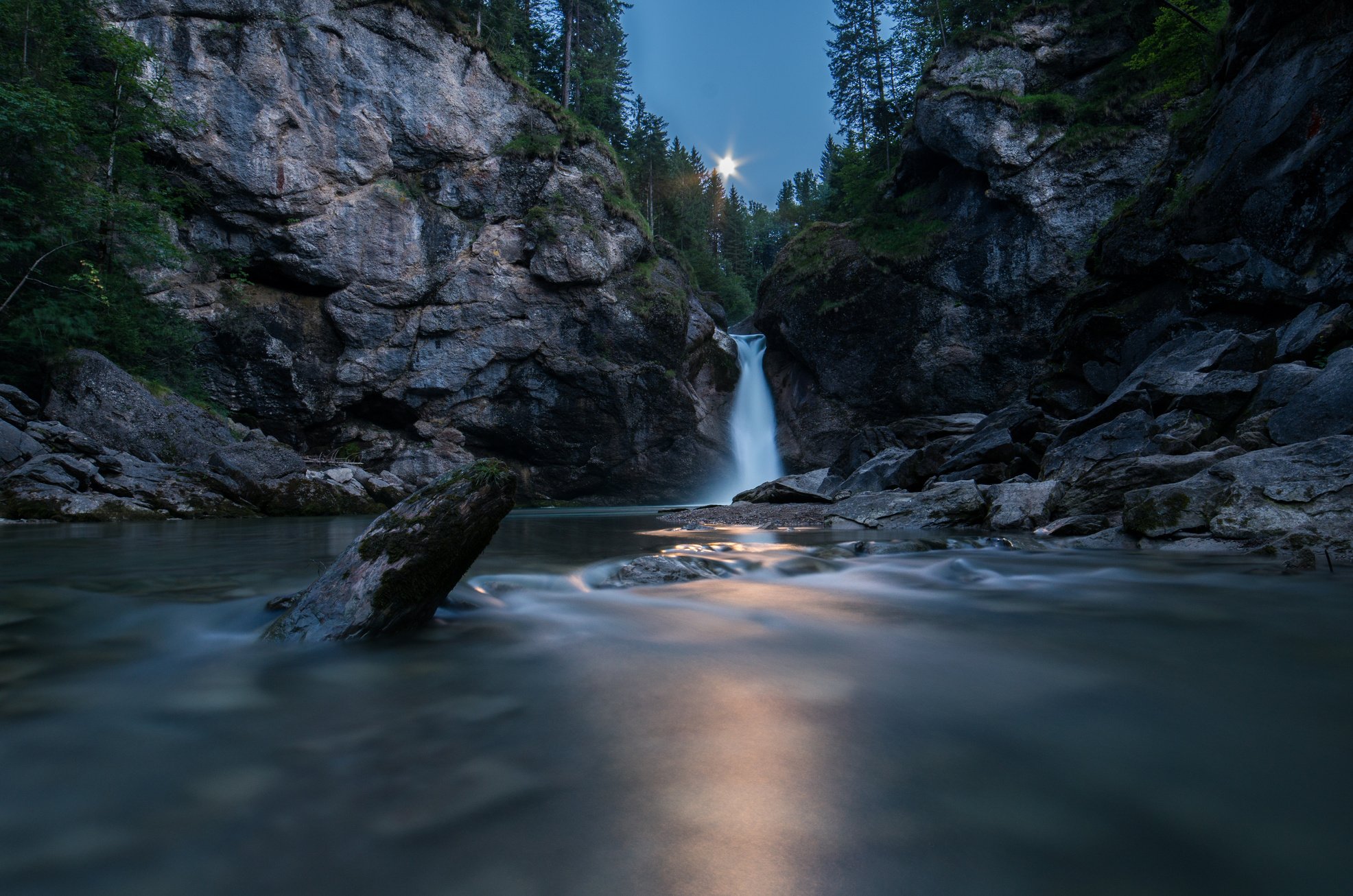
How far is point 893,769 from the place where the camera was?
1740 mm

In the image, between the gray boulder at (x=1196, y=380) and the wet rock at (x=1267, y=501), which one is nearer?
the wet rock at (x=1267, y=501)

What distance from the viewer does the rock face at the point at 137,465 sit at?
10902 mm

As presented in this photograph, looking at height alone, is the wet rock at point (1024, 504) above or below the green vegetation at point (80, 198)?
below

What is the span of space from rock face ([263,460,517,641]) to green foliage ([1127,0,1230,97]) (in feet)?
64.6

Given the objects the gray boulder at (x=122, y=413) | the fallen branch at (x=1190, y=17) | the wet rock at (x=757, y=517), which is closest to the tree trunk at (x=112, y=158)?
the gray boulder at (x=122, y=413)

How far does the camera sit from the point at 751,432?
30.5m

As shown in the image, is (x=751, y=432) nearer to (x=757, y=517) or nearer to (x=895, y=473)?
(x=895, y=473)

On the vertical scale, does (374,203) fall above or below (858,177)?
below

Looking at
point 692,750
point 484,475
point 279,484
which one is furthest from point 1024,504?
point 279,484

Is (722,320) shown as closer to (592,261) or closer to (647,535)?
(592,261)

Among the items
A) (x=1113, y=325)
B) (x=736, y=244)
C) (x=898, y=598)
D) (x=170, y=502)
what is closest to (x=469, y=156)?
(x=170, y=502)

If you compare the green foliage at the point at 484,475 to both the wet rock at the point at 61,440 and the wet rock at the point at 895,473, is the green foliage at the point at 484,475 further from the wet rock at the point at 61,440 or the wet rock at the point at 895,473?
the wet rock at the point at 61,440

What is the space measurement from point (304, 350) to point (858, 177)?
27.8 m

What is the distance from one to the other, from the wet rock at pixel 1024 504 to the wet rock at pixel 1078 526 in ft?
2.10
